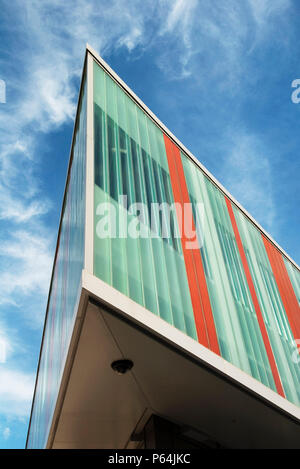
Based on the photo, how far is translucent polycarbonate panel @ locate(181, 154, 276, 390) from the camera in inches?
377

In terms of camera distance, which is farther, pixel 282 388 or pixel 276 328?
pixel 276 328

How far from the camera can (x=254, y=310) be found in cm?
1162

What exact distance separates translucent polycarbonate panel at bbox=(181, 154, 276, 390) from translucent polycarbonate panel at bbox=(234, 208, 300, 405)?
870 millimetres

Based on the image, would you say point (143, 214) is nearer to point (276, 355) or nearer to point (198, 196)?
point (198, 196)

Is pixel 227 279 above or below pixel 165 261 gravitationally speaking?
above

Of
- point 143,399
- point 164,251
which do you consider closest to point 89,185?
point 164,251

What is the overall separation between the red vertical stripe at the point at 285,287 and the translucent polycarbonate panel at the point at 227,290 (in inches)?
120

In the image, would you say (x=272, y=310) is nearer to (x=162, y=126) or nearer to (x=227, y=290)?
(x=227, y=290)

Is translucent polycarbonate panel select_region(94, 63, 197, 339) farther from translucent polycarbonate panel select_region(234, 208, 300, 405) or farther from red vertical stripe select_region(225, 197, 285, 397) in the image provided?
translucent polycarbonate panel select_region(234, 208, 300, 405)

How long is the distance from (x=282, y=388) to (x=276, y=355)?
1.06 m

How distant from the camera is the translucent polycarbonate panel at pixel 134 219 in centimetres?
775
